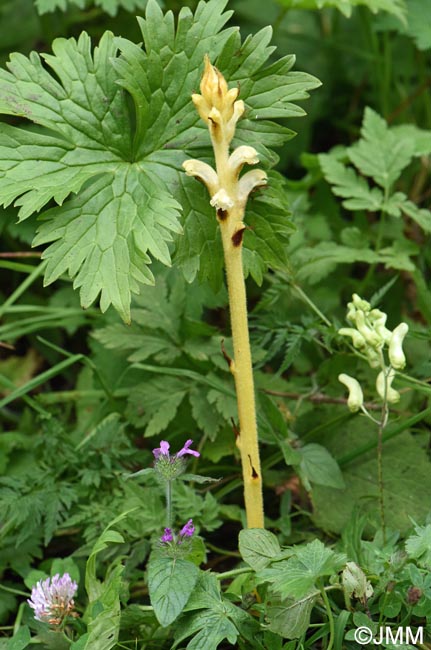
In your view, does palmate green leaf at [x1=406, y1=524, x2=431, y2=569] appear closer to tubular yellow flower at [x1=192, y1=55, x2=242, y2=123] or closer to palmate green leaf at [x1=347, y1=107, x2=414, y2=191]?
tubular yellow flower at [x1=192, y1=55, x2=242, y2=123]

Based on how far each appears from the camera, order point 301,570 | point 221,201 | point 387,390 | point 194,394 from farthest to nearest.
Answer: point 194,394 → point 387,390 → point 221,201 → point 301,570

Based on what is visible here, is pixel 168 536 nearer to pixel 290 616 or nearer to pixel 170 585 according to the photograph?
pixel 170 585

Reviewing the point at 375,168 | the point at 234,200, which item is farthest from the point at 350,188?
the point at 234,200

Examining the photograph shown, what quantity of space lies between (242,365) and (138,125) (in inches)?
21.4

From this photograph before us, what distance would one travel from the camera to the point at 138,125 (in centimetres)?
173

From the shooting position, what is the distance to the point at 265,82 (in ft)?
5.63

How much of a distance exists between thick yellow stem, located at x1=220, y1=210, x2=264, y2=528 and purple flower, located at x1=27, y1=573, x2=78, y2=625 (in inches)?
14.7

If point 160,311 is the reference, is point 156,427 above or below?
below

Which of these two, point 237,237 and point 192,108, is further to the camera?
point 192,108

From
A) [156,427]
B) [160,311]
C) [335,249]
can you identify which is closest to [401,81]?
[335,249]

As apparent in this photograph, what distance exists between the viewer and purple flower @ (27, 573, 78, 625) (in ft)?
5.16

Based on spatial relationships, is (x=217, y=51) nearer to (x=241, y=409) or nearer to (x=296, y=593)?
(x=241, y=409)

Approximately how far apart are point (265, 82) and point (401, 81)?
1894 mm

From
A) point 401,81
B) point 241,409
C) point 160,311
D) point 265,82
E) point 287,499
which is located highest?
point 401,81
